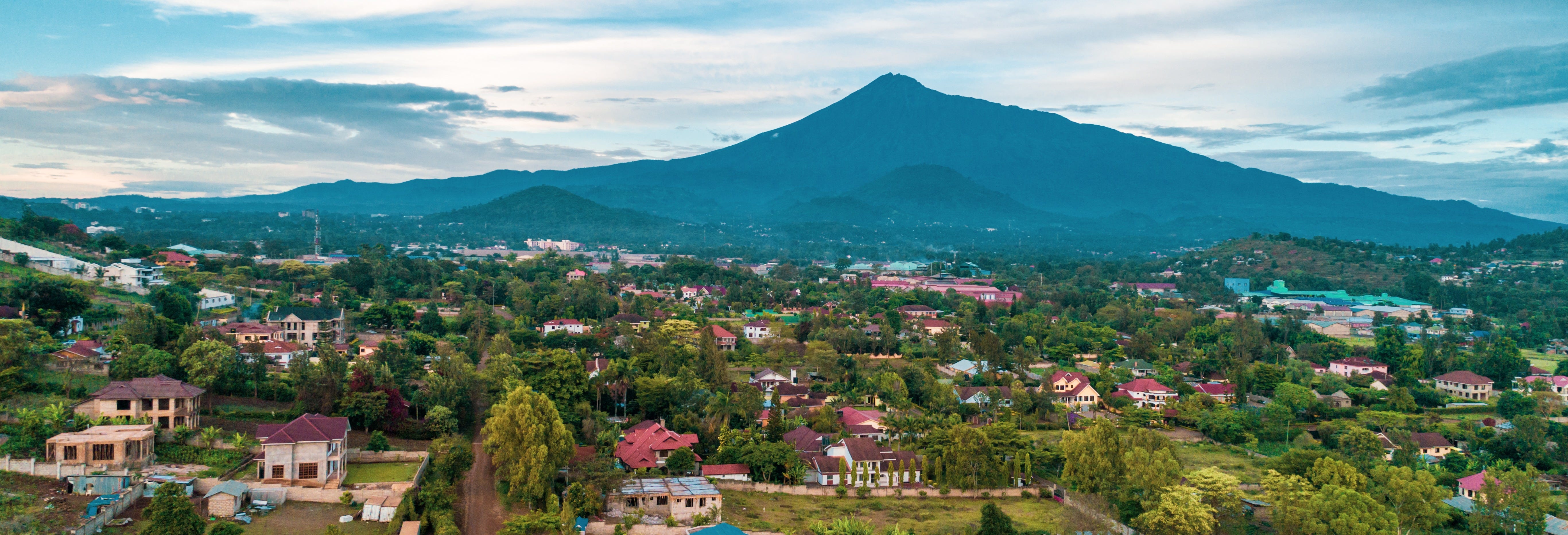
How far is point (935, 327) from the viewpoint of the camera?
43.0m

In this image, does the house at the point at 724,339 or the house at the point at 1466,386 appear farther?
the house at the point at 724,339

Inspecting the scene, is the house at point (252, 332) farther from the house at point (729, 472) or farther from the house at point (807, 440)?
the house at point (807, 440)

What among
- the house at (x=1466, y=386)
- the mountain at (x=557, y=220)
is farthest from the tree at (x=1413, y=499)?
the mountain at (x=557, y=220)

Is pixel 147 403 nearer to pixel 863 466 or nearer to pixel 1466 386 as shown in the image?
pixel 863 466

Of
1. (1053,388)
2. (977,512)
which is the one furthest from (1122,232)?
(977,512)

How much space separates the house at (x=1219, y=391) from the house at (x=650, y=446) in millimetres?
17589

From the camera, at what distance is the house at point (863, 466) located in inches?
803

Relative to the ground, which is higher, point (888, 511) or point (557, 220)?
point (557, 220)

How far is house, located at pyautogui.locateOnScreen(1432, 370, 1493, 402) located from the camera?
30.8 meters

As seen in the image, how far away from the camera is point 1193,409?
1065 inches

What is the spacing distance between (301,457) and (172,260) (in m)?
36.5

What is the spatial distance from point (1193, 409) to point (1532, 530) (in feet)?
33.6

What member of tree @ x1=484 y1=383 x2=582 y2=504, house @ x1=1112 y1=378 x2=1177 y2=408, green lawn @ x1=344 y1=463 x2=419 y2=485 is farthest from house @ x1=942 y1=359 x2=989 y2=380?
green lawn @ x1=344 y1=463 x2=419 y2=485

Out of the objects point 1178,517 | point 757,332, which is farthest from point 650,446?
point 757,332
